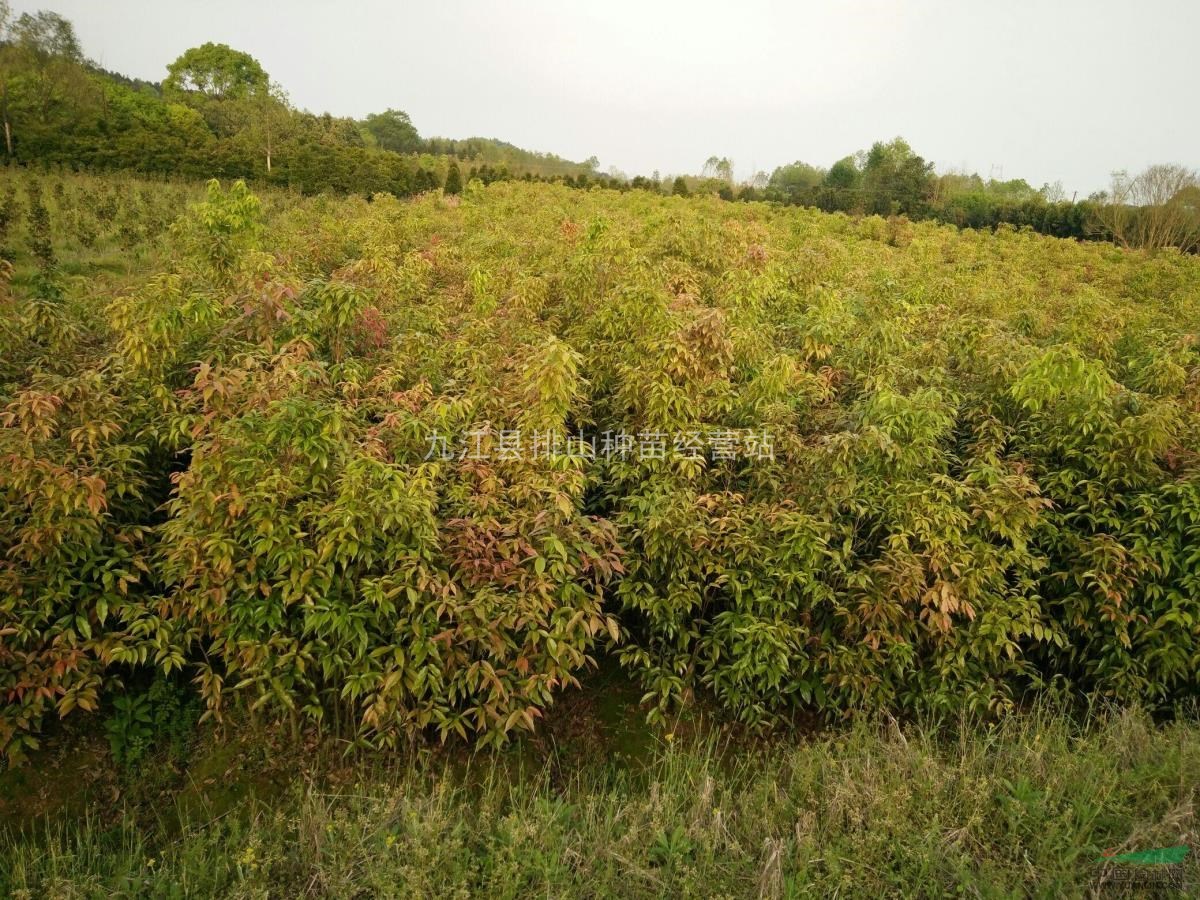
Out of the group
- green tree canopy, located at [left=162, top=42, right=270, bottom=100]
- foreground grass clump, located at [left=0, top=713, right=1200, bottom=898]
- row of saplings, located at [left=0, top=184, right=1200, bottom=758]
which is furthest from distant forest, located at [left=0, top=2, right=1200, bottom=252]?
foreground grass clump, located at [left=0, top=713, right=1200, bottom=898]

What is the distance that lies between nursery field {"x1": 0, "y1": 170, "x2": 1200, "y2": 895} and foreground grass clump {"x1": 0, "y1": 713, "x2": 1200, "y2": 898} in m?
0.06

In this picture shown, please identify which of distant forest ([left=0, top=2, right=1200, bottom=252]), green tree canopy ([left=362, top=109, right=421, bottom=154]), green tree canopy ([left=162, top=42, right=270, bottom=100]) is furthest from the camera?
green tree canopy ([left=362, top=109, right=421, bottom=154])

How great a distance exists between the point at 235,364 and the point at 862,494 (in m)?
3.69

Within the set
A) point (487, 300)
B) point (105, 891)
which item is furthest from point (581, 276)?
point (105, 891)

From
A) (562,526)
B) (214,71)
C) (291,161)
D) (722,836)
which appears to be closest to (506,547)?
(562,526)

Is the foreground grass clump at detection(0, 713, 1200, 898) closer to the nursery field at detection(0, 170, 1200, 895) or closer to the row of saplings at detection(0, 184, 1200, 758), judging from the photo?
the nursery field at detection(0, 170, 1200, 895)

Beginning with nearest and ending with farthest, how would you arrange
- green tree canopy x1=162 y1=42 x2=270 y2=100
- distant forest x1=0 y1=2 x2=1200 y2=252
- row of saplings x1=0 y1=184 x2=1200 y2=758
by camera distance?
row of saplings x1=0 y1=184 x2=1200 y2=758 → distant forest x1=0 y1=2 x2=1200 y2=252 → green tree canopy x1=162 y1=42 x2=270 y2=100

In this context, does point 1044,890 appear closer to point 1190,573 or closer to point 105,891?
point 1190,573

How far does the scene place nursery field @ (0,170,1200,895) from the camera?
3.07m

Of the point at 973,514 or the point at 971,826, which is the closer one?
the point at 971,826

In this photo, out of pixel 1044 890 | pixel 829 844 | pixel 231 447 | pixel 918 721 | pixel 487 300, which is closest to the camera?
pixel 1044 890

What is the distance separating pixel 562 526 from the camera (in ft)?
11.0

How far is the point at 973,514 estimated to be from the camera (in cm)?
372

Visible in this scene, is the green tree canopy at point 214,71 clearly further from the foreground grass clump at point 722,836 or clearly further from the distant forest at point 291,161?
the foreground grass clump at point 722,836
